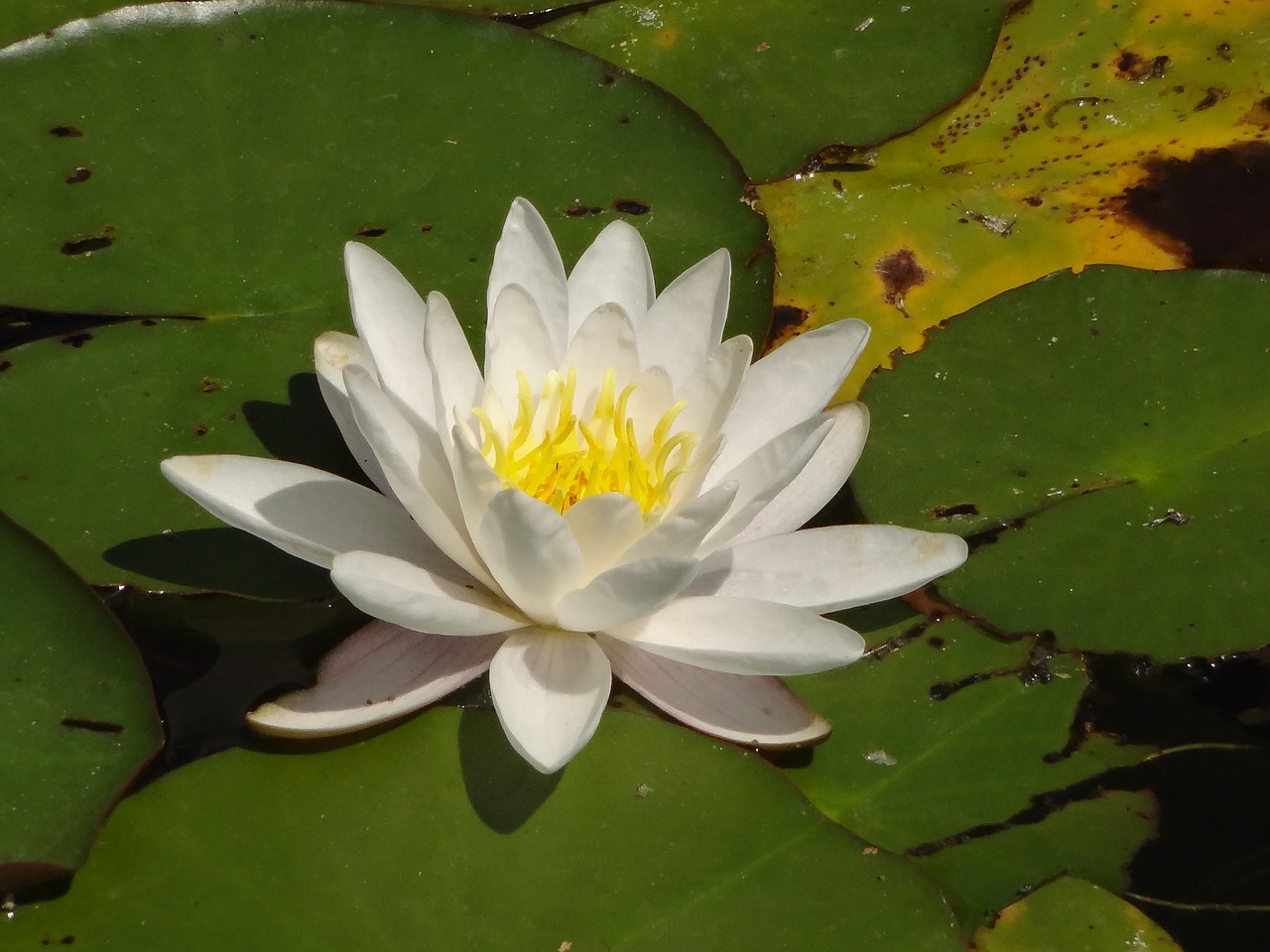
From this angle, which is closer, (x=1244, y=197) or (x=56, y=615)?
(x=56, y=615)

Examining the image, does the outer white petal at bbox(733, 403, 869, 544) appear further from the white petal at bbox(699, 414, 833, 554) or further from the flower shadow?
the flower shadow

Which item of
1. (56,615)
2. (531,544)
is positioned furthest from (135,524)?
(531,544)

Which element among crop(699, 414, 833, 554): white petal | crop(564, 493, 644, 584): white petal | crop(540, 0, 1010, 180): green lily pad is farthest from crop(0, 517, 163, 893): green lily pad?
crop(540, 0, 1010, 180): green lily pad

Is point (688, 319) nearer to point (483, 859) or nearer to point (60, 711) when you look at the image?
point (483, 859)

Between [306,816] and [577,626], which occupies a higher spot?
[577,626]

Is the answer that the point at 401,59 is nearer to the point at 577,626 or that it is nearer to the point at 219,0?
the point at 219,0

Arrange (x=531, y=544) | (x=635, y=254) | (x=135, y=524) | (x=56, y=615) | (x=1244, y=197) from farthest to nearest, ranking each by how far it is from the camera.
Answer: (x=1244, y=197) < (x=635, y=254) < (x=135, y=524) < (x=56, y=615) < (x=531, y=544)
